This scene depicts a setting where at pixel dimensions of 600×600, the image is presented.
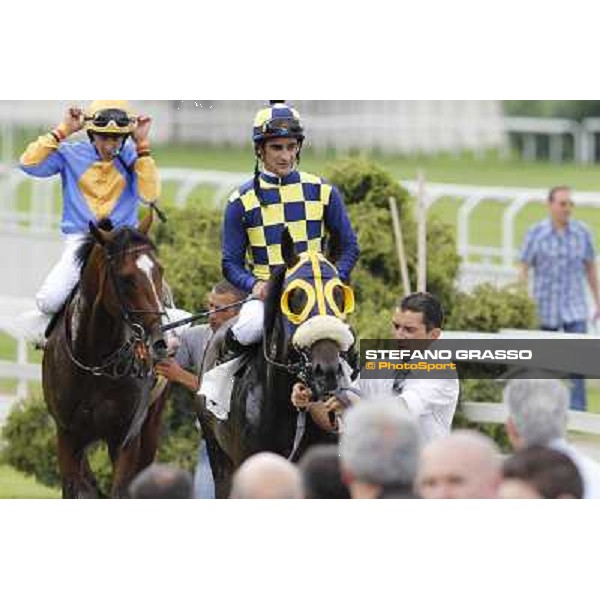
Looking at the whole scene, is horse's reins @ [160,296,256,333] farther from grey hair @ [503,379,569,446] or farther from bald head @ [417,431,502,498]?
bald head @ [417,431,502,498]

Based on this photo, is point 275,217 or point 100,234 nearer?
point 275,217

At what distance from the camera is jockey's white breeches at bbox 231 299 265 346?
10492mm

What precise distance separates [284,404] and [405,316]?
2.82ft

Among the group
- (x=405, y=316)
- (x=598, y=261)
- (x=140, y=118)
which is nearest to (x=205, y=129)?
(x=140, y=118)

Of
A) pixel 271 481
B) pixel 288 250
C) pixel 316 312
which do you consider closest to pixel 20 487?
pixel 288 250

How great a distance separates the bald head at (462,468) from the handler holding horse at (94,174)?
353 cm

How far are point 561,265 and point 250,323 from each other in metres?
3.72

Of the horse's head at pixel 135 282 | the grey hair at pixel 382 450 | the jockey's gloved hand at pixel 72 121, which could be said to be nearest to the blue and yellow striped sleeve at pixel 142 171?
the jockey's gloved hand at pixel 72 121

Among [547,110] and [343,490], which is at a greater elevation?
[547,110]

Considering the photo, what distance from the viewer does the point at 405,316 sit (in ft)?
35.9

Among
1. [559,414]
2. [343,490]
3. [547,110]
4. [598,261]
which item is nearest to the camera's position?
[343,490]

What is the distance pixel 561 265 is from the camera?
543 inches

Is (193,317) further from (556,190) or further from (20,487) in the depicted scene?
(556,190)
